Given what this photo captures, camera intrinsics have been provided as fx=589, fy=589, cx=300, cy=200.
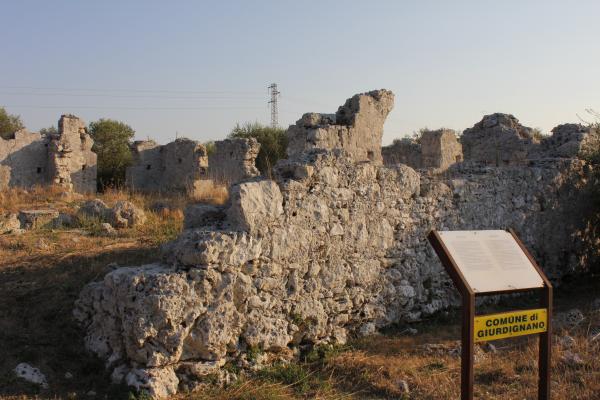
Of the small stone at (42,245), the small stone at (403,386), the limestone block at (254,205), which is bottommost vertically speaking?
the small stone at (403,386)

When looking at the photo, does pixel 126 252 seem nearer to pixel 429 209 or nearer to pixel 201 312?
pixel 201 312

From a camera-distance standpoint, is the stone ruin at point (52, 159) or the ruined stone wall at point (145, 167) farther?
the ruined stone wall at point (145, 167)

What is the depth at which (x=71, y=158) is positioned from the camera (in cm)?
2089

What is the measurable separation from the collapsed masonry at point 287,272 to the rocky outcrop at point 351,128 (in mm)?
2733

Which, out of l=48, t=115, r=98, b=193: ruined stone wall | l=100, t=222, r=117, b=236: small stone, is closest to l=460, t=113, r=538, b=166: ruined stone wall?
l=100, t=222, r=117, b=236: small stone

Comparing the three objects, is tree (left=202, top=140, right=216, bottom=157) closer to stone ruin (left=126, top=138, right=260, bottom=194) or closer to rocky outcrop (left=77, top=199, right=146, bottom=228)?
stone ruin (left=126, top=138, right=260, bottom=194)

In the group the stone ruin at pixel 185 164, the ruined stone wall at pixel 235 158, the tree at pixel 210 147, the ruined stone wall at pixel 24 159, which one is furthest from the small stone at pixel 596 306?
the tree at pixel 210 147

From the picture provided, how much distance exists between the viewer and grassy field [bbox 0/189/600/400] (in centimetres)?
519

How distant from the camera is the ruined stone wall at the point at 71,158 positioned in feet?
66.5

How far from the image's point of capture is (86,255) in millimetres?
8367

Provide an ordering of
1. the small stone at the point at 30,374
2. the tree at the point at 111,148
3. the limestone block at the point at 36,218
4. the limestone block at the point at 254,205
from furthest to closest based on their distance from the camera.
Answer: the tree at the point at 111,148 → the limestone block at the point at 36,218 → the limestone block at the point at 254,205 → the small stone at the point at 30,374

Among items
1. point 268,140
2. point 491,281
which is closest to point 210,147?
point 268,140

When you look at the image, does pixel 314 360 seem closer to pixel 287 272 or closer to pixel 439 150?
pixel 287 272

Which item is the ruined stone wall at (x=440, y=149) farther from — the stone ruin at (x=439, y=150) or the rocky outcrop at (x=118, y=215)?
the rocky outcrop at (x=118, y=215)
